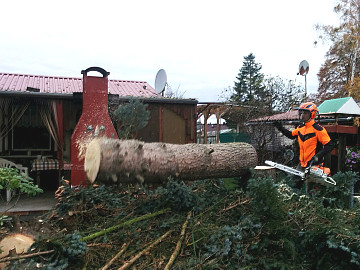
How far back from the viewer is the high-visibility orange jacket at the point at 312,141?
14.1ft

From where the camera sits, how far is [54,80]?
979 cm

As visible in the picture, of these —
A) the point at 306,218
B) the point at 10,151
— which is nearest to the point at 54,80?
the point at 10,151

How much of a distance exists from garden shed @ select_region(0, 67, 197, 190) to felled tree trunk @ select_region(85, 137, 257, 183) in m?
3.87

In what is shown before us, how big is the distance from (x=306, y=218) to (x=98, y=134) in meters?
4.63

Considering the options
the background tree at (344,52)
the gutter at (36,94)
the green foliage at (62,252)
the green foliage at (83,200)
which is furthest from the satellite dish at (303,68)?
the green foliage at (62,252)

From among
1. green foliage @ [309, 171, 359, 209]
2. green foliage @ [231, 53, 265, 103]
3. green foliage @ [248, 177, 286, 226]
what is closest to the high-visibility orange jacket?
green foliage @ [309, 171, 359, 209]

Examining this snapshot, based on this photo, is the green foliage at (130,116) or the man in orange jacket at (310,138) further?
the green foliage at (130,116)

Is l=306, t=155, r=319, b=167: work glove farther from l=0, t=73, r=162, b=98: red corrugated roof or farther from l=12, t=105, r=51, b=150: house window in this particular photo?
l=12, t=105, r=51, b=150: house window

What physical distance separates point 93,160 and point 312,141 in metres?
3.21

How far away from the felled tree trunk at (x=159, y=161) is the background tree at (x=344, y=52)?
1435cm

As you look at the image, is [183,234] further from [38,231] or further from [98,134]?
[98,134]

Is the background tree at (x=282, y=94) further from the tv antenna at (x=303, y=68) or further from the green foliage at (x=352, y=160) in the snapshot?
the green foliage at (x=352, y=160)

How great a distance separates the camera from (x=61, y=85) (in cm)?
921

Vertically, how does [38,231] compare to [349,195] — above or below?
below
